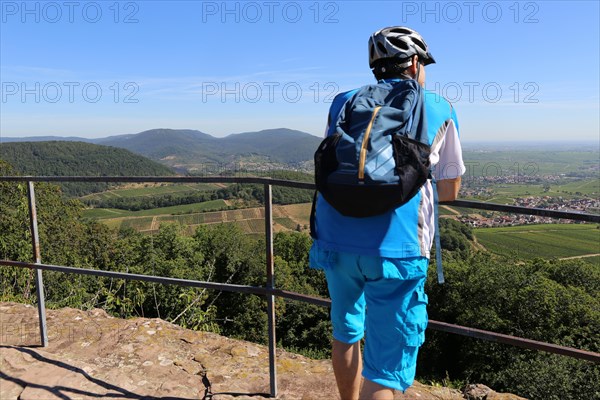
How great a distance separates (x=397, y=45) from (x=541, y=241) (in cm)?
4400

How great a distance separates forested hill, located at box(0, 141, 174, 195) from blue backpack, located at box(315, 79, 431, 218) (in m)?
45.4

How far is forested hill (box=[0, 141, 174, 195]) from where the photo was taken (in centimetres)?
4625

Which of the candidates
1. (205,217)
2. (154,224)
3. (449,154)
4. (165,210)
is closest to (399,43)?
(449,154)

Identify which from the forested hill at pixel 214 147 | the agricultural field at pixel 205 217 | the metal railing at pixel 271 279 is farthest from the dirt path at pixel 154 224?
the metal railing at pixel 271 279

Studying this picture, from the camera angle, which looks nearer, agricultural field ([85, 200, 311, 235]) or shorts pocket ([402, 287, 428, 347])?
shorts pocket ([402, 287, 428, 347])

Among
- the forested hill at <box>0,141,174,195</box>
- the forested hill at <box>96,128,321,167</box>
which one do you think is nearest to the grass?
the forested hill at <box>0,141,174,195</box>

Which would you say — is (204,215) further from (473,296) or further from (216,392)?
(216,392)

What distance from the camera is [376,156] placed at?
119 cm

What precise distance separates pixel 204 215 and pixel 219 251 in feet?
52.2

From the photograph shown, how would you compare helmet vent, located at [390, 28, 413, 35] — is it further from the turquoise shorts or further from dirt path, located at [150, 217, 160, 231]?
dirt path, located at [150, 217, 160, 231]

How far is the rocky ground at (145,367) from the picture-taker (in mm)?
2365

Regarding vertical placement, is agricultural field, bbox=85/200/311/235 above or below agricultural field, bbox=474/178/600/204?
below

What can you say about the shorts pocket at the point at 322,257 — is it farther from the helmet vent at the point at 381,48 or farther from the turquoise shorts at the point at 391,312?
the helmet vent at the point at 381,48

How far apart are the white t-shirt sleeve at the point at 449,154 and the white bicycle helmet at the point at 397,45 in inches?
12.1
